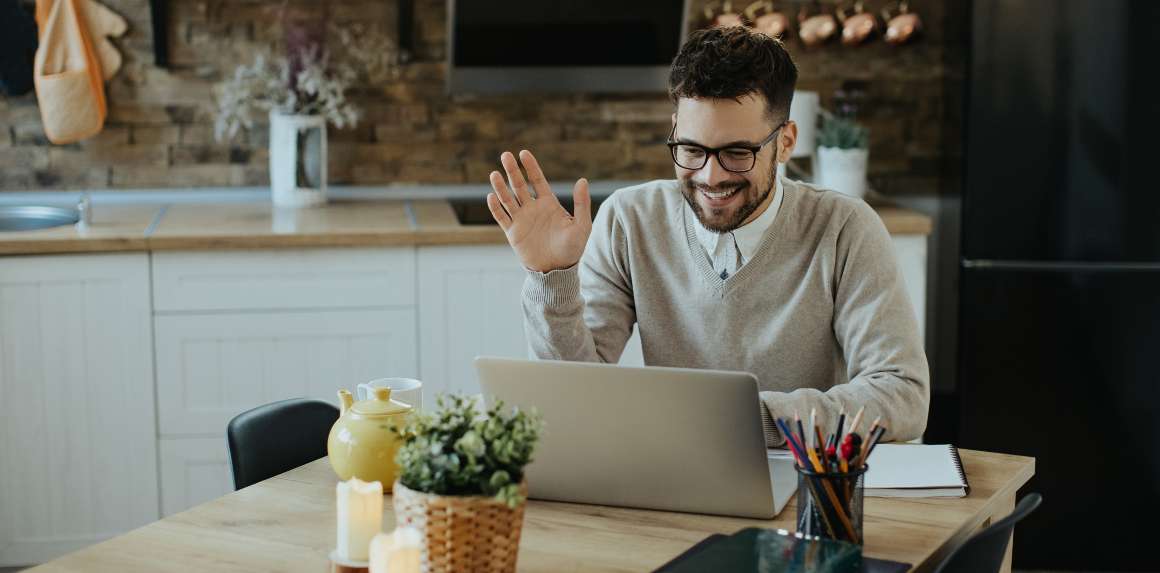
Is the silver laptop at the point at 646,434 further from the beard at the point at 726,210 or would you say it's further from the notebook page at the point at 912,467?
the beard at the point at 726,210

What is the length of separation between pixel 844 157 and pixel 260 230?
1.54m

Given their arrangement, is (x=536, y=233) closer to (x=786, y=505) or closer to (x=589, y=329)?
(x=589, y=329)

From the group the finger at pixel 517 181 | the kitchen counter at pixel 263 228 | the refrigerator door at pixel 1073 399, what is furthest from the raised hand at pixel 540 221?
the refrigerator door at pixel 1073 399

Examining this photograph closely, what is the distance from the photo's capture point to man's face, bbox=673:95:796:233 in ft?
6.23

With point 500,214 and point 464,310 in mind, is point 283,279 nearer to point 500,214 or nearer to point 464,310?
point 464,310

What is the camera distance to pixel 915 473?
1677 millimetres

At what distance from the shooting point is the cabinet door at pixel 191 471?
3104mm

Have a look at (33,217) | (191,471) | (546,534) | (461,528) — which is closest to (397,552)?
(461,528)

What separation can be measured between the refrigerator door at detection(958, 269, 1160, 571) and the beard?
1310mm

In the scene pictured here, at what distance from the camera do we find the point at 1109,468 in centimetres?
316

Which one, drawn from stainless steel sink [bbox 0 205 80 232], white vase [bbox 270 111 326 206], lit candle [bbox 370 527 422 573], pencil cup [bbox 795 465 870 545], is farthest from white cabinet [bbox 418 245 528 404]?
lit candle [bbox 370 527 422 573]

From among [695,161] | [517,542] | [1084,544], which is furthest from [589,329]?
[1084,544]

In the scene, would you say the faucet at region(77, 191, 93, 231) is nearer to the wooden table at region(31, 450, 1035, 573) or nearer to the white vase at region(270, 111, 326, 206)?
the white vase at region(270, 111, 326, 206)

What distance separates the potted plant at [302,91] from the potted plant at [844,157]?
122cm
